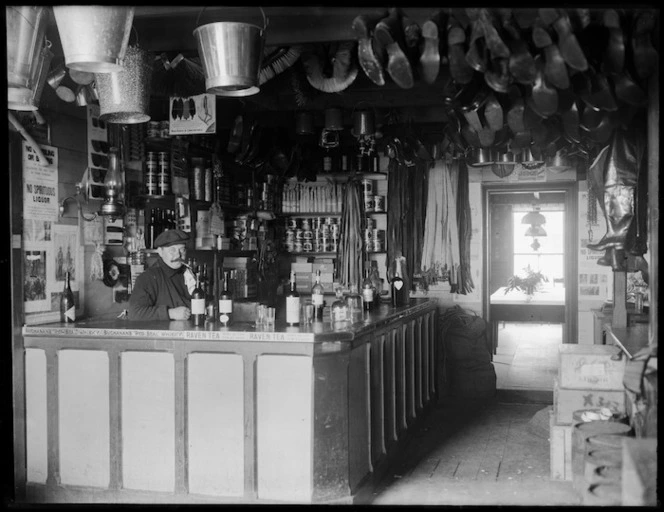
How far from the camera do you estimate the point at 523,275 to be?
1488cm

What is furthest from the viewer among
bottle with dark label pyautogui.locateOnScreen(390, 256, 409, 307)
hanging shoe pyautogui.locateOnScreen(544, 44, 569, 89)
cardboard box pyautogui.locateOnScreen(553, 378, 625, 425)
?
bottle with dark label pyautogui.locateOnScreen(390, 256, 409, 307)

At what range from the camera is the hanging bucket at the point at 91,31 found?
9.09ft

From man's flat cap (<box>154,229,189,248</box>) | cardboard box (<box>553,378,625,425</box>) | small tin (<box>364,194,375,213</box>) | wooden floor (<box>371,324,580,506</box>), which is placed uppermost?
small tin (<box>364,194,375,213</box>)

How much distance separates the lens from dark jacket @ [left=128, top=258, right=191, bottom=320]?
5.09m

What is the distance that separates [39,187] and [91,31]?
2051 mm

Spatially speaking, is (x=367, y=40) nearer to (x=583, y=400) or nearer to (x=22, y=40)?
(x=22, y=40)

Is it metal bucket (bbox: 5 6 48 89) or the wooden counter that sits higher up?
metal bucket (bbox: 5 6 48 89)

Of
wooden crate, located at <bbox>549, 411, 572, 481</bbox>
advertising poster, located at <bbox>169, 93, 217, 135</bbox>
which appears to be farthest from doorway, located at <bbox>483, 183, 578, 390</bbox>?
advertising poster, located at <bbox>169, 93, 217, 135</bbox>

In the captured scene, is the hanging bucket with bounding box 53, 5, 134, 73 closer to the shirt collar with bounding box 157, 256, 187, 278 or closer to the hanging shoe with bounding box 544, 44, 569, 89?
the hanging shoe with bounding box 544, 44, 569, 89

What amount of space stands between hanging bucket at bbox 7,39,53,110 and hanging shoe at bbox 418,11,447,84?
5.61 feet

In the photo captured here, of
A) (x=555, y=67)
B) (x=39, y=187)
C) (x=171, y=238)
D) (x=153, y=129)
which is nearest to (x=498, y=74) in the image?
(x=555, y=67)

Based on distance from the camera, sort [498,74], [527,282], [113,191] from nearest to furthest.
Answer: [498,74]
[113,191]
[527,282]

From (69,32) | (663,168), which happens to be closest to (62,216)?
(69,32)

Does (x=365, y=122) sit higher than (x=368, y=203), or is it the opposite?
(x=365, y=122)
